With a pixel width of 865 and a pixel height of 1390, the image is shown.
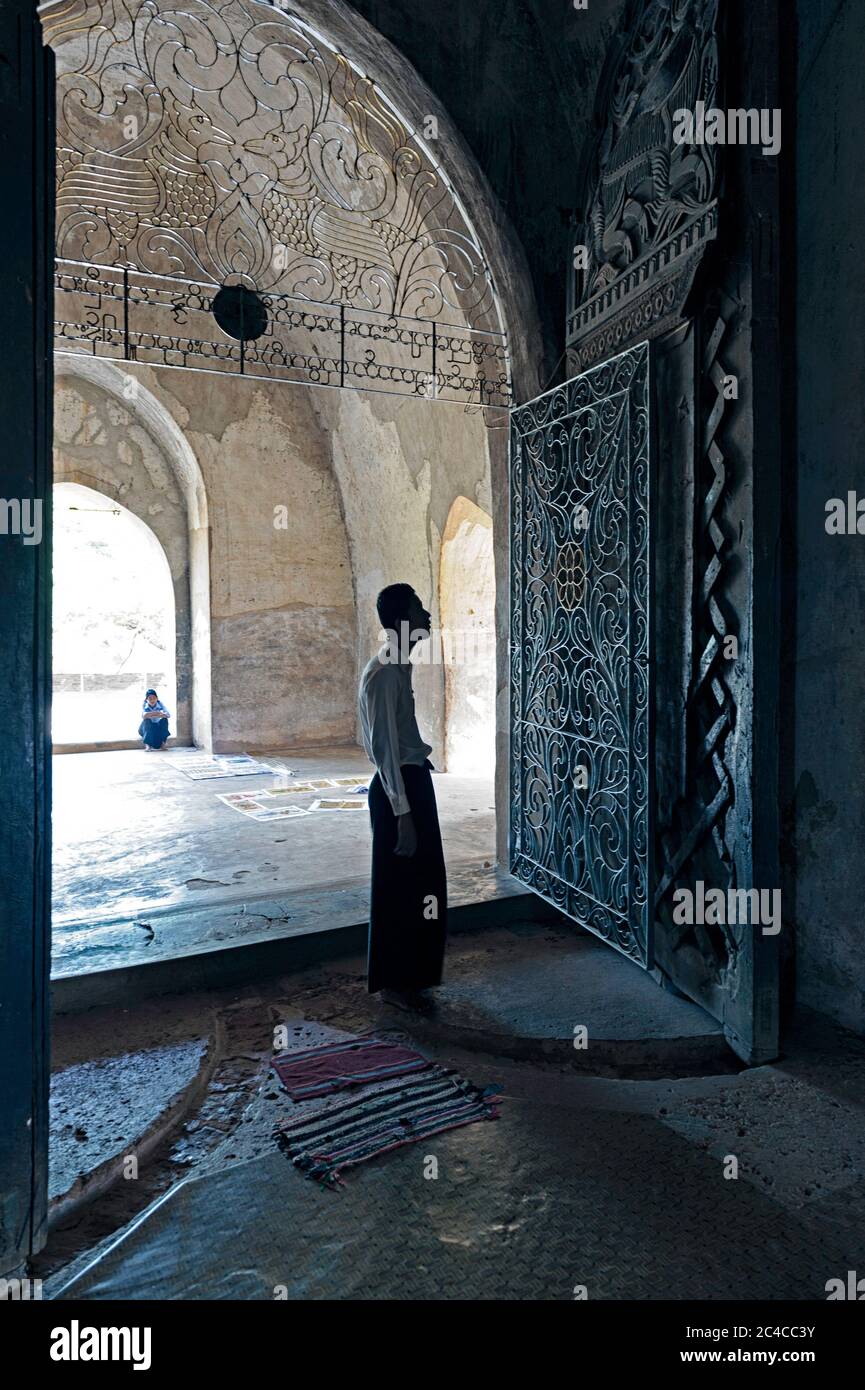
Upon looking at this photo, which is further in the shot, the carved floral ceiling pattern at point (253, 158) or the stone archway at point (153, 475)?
the stone archway at point (153, 475)

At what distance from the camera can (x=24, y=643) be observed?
2.25 meters

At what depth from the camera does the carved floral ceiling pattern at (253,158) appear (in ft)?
15.9

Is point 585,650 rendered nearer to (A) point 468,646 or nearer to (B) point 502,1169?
(B) point 502,1169

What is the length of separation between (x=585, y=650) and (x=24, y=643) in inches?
110

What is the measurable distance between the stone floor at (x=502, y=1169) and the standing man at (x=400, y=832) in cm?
18

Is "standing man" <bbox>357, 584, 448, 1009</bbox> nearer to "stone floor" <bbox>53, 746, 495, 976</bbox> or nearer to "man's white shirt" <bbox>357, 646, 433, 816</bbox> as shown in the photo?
"man's white shirt" <bbox>357, 646, 433, 816</bbox>

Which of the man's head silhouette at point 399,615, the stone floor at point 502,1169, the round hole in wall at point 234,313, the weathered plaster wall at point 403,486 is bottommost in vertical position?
the stone floor at point 502,1169

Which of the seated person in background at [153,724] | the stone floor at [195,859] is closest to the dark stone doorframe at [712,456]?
the stone floor at [195,859]

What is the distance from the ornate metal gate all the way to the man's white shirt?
91 cm

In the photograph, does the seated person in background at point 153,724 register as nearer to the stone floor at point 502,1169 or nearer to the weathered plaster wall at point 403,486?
the weathered plaster wall at point 403,486

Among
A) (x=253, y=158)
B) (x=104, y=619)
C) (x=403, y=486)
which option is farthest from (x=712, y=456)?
(x=104, y=619)

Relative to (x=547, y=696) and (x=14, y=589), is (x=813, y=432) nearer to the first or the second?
(x=547, y=696)

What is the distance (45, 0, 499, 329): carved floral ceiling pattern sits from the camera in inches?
190

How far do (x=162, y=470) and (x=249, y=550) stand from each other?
1.60 meters
